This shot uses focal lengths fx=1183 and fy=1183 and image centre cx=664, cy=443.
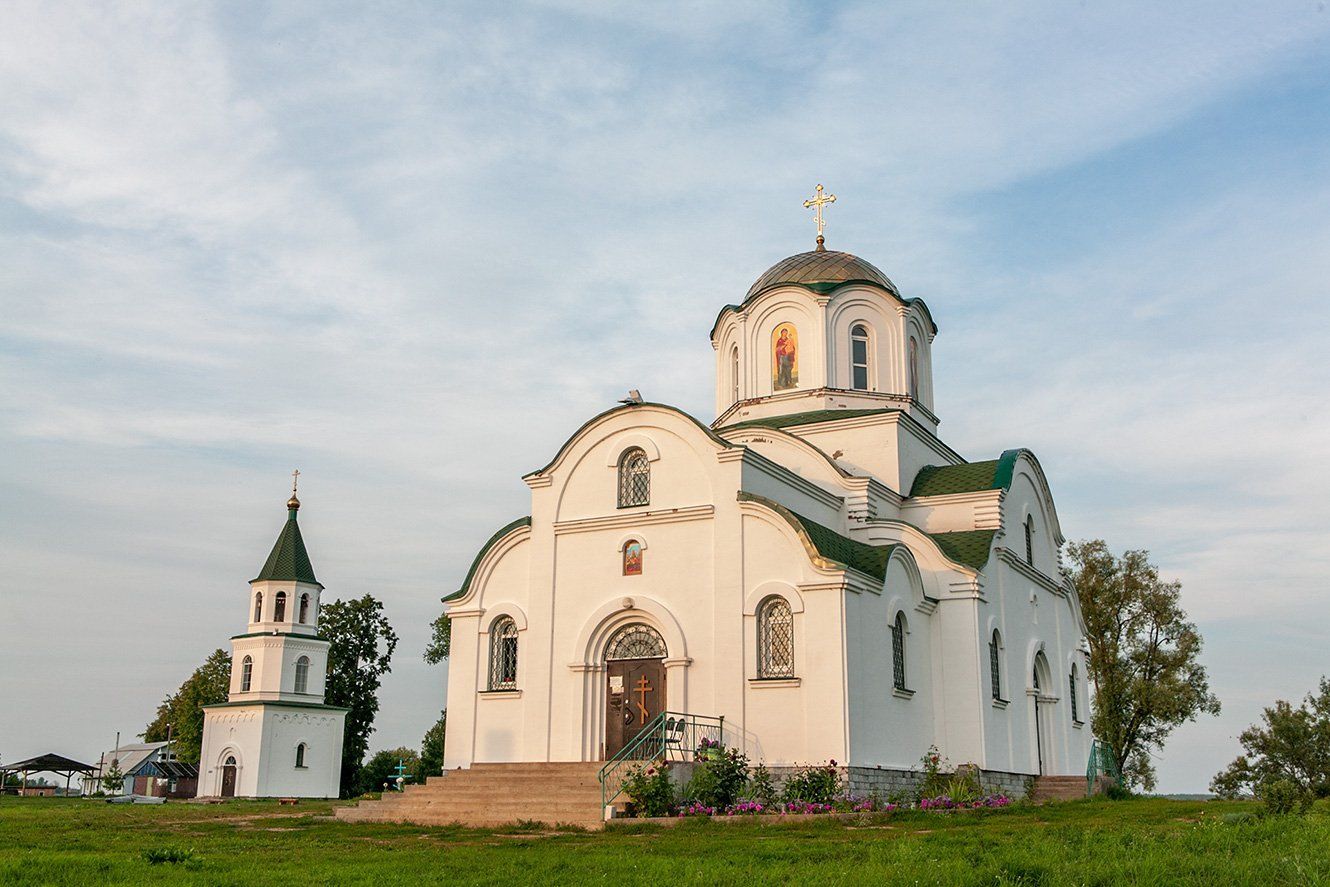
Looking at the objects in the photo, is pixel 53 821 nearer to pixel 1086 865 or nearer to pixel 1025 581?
pixel 1086 865

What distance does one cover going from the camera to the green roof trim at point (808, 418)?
2305 cm

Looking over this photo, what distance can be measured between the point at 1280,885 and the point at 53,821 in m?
16.6

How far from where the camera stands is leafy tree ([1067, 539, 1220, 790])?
33.9m

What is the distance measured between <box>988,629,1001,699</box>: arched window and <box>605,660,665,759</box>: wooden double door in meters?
5.84

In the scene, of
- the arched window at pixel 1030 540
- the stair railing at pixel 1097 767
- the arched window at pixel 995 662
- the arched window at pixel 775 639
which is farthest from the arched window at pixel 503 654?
the stair railing at pixel 1097 767

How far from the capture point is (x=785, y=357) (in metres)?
24.8

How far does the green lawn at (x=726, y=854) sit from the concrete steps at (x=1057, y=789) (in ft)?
18.9

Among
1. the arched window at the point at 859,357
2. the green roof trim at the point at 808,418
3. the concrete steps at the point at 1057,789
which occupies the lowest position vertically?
the concrete steps at the point at 1057,789


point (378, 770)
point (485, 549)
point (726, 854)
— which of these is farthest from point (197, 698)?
point (726, 854)

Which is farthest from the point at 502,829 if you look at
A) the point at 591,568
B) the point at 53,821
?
the point at 53,821

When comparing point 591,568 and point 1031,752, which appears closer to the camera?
point 591,568

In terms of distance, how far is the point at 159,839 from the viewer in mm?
13539

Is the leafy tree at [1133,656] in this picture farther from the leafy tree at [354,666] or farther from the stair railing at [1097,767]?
the leafy tree at [354,666]

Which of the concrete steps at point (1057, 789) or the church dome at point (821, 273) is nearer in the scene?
the concrete steps at point (1057, 789)
